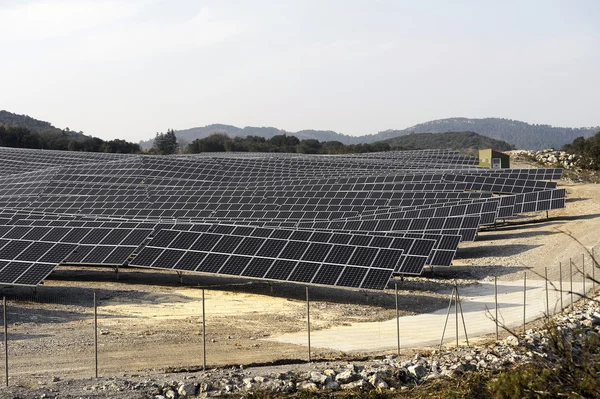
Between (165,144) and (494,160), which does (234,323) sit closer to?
(494,160)

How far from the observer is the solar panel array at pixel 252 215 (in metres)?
23.0

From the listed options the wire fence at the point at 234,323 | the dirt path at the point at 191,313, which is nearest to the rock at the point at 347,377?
the wire fence at the point at 234,323

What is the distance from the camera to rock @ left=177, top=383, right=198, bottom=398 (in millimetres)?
11734

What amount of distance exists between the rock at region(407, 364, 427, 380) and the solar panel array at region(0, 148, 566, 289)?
7.71 metres

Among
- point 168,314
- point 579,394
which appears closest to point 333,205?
point 168,314

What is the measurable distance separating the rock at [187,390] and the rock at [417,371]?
3.90 m

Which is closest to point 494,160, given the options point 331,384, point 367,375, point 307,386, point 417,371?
point 417,371

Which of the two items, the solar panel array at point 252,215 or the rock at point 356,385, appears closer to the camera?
the rock at point 356,385

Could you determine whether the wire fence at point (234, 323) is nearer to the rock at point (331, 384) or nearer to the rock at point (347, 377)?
the rock at point (347, 377)

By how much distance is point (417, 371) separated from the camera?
12625mm

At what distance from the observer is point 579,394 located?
8.37 meters

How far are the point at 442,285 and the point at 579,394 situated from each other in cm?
1654

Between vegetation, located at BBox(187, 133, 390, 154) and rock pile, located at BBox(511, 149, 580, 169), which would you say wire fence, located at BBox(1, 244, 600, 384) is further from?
vegetation, located at BBox(187, 133, 390, 154)

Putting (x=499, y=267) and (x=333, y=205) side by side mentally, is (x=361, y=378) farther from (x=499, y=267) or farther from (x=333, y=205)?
(x=333, y=205)
